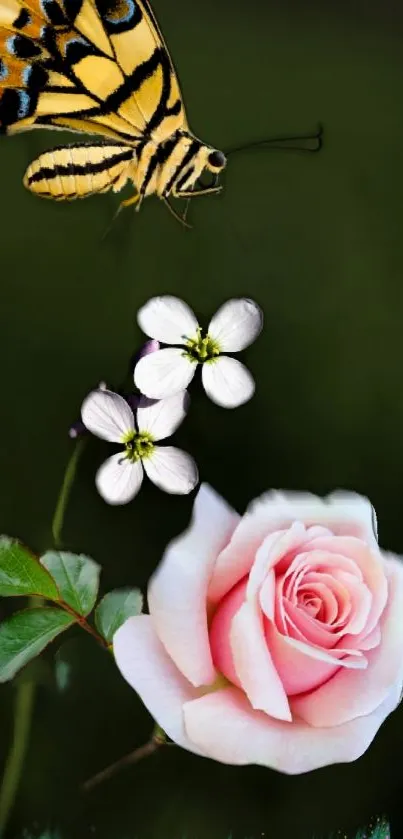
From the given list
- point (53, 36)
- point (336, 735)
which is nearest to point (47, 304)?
point (53, 36)

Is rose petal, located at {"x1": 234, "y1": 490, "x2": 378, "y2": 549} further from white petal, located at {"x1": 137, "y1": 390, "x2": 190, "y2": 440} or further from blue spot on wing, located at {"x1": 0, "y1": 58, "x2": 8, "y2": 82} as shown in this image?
blue spot on wing, located at {"x1": 0, "y1": 58, "x2": 8, "y2": 82}

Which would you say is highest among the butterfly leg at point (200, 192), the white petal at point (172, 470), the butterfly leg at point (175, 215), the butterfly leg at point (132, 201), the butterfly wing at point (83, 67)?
the butterfly wing at point (83, 67)

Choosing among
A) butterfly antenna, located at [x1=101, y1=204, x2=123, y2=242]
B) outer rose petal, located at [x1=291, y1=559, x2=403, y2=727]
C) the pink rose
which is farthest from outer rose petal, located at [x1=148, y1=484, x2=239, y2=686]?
butterfly antenna, located at [x1=101, y1=204, x2=123, y2=242]

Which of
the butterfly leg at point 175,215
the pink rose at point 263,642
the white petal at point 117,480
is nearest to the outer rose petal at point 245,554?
the pink rose at point 263,642

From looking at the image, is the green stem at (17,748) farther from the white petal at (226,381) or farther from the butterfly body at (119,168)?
the butterfly body at (119,168)

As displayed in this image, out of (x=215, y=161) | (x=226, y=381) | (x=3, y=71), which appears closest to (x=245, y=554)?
(x=226, y=381)

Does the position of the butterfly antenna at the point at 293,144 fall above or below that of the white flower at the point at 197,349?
above
